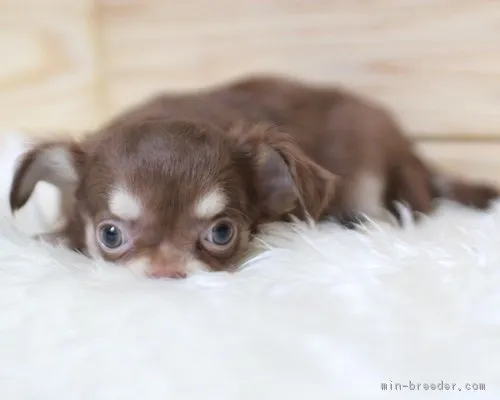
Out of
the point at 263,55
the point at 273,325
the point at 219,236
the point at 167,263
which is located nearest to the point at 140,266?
the point at 167,263

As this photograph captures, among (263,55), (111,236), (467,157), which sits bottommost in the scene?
(467,157)

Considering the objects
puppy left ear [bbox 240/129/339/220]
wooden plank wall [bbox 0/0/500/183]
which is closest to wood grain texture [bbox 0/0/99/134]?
wooden plank wall [bbox 0/0/500/183]

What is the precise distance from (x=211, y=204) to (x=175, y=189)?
2.5 inches

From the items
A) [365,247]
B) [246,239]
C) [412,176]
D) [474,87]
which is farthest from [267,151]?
[474,87]

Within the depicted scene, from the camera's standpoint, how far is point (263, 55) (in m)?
1.86

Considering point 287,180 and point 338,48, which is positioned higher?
point 338,48

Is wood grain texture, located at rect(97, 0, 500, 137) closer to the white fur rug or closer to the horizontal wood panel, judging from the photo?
the horizontal wood panel

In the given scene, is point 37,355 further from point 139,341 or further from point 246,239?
point 246,239

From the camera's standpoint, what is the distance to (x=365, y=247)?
1.08m

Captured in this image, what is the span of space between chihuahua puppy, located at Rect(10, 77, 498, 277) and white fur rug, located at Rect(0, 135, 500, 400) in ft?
0.37

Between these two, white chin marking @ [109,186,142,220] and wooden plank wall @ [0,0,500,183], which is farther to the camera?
wooden plank wall @ [0,0,500,183]

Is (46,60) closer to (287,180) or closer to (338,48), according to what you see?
(338,48)

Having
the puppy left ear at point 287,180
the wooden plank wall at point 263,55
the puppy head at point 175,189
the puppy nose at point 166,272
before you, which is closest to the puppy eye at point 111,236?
the puppy head at point 175,189

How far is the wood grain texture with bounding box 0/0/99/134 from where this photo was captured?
1.96 metres
